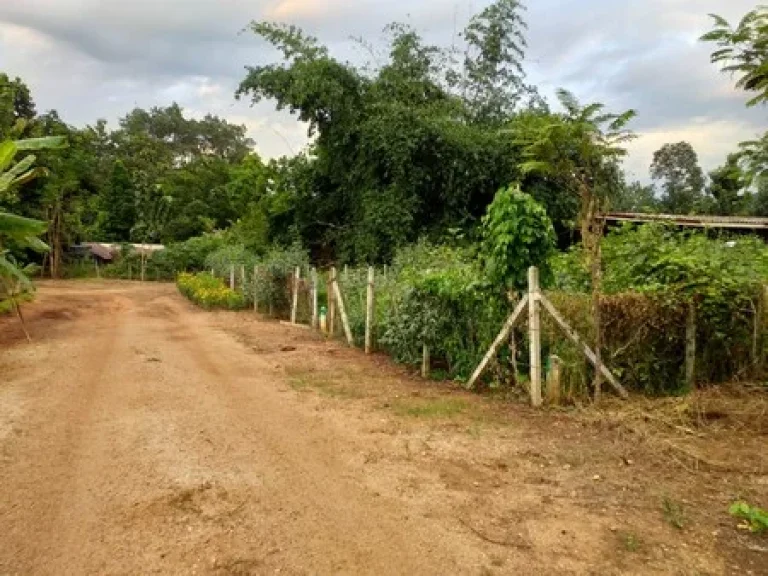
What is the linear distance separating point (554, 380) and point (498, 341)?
83cm

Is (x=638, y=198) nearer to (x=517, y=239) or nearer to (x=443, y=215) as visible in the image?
(x=443, y=215)

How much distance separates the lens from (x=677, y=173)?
38031 mm

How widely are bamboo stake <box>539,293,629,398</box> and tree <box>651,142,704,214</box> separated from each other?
31.1m

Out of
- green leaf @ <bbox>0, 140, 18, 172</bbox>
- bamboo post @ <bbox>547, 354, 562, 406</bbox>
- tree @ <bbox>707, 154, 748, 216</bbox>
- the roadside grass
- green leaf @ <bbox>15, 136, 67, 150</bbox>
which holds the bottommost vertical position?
the roadside grass

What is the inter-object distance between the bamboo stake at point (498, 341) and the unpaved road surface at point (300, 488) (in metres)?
0.73

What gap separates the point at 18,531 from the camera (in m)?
3.99

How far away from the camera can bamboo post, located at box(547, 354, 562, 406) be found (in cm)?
707

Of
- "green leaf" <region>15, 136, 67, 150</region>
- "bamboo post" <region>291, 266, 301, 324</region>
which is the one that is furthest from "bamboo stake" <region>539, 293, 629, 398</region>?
"bamboo post" <region>291, 266, 301, 324</region>

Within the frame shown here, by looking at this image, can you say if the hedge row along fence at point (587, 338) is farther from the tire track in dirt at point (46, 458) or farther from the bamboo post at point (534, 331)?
the tire track in dirt at point (46, 458)

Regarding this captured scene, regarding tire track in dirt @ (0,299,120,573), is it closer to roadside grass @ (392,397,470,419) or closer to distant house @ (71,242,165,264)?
roadside grass @ (392,397,470,419)

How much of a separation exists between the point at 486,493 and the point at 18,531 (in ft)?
10.7

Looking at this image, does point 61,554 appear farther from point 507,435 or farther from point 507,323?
point 507,323

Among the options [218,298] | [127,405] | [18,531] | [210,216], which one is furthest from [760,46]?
[210,216]

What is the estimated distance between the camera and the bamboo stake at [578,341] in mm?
7039
